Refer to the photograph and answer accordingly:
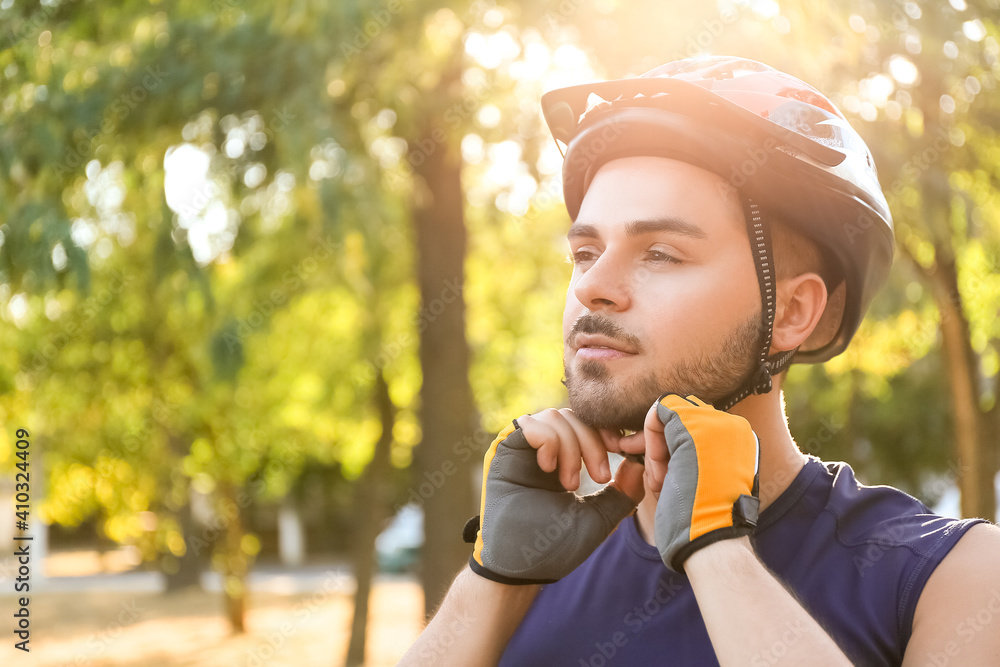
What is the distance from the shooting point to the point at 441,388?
8398 millimetres

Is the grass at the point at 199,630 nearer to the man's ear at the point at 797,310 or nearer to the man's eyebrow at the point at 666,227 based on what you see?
the man's ear at the point at 797,310

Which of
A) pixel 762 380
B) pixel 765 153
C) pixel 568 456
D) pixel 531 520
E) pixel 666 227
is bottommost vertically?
pixel 531 520

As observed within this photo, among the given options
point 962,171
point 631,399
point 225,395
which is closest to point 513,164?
point 962,171

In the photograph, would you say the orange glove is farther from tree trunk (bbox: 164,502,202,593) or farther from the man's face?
tree trunk (bbox: 164,502,202,593)

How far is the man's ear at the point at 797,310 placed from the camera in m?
2.27

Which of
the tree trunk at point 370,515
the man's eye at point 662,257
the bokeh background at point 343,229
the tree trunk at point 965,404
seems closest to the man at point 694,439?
the man's eye at point 662,257

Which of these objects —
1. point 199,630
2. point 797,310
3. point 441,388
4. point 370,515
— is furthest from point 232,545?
point 797,310

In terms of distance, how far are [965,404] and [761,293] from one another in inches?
268

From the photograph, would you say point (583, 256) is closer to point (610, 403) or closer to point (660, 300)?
point (660, 300)

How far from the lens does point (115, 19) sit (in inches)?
252

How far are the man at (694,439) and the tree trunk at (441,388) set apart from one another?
605 centimetres

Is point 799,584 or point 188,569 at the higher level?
point 799,584

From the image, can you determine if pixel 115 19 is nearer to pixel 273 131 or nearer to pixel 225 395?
pixel 273 131

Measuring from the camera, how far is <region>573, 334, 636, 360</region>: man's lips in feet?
6.75
